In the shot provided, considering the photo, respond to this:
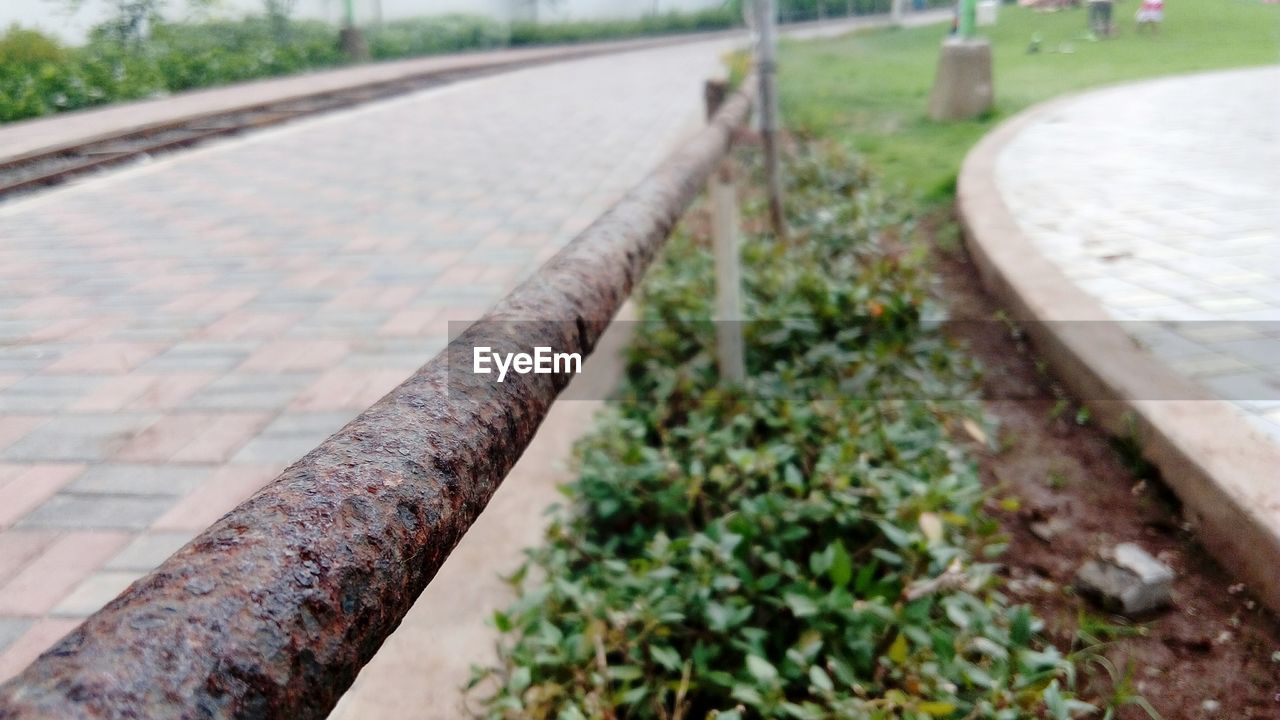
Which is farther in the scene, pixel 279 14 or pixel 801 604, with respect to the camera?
pixel 279 14

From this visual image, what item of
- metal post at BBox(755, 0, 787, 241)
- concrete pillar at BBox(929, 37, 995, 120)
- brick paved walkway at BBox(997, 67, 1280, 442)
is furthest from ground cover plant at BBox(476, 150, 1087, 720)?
concrete pillar at BBox(929, 37, 995, 120)

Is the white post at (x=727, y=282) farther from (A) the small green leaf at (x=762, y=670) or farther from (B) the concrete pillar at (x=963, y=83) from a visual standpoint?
(B) the concrete pillar at (x=963, y=83)

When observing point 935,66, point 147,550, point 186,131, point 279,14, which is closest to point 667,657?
point 147,550

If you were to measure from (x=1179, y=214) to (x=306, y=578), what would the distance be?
3419 millimetres

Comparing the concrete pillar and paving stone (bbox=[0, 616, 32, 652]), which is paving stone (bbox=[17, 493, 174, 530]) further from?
the concrete pillar

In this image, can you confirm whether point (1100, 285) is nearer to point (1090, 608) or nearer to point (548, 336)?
point (1090, 608)

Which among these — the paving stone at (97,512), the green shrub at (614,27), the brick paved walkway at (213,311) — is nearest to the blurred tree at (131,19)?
the brick paved walkway at (213,311)

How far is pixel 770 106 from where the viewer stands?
170 inches

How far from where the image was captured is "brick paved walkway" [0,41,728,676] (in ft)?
5.38

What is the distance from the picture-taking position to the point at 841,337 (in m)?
3.11

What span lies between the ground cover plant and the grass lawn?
1.08m

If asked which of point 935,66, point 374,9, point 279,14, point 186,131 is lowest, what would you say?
point 186,131

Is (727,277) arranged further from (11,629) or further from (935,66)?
(935,66)

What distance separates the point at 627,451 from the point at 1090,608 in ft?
3.69
